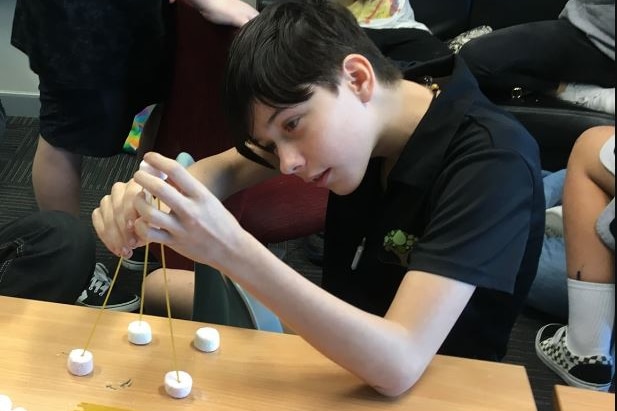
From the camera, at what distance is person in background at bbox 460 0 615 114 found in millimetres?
2090

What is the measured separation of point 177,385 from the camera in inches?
29.6

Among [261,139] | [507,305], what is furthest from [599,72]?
[261,139]

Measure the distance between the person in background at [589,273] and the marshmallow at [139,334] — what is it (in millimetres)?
1047

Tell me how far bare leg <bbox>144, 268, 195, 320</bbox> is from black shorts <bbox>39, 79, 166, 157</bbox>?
0.54 metres


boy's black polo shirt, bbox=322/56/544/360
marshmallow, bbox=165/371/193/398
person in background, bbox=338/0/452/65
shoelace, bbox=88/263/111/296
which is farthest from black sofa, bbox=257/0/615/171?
marshmallow, bbox=165/371/193/398

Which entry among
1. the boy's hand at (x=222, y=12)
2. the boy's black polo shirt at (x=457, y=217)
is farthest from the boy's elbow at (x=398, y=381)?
the boy's hand at (x=222, y=12)

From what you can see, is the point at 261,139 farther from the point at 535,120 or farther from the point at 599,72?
the point at 599,72

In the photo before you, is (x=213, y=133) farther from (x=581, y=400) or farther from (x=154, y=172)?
(x=581, y=400)

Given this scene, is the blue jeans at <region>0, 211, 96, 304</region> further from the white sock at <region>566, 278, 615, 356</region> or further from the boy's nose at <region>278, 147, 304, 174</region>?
the white sock at <region>566, 278, 615, 356</region>

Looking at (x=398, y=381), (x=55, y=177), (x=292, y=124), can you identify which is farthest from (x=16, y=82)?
(x=398, y=381)

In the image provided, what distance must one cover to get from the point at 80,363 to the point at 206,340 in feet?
0.47

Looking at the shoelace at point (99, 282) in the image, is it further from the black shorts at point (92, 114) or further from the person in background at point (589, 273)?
the person in background at point (589, 273)

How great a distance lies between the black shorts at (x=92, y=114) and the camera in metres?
1.56

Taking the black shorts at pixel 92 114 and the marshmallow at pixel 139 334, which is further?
the black shorts at pixel 92 114
